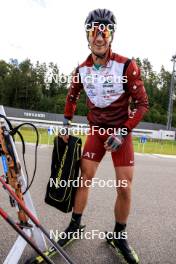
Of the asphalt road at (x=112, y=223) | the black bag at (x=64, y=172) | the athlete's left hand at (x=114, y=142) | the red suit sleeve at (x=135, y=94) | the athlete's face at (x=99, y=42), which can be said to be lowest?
the asphalt road at (x=112, y=223)

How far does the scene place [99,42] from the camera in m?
3.01

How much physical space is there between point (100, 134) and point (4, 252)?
1275 mm

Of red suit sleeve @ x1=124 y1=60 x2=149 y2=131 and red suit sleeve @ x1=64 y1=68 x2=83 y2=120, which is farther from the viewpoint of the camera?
Result: red suit sleeve @ x1=64 y1=68 x2=83 y2=120

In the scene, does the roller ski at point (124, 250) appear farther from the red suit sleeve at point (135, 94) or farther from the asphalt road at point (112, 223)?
the red suit sleeve at point (135, 94)

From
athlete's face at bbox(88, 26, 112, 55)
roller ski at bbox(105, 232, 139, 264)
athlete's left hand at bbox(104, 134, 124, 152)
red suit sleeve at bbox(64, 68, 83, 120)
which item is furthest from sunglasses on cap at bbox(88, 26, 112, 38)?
roller ski at bbox(105, 232, 139, 264)

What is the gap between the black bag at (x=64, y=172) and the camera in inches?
121

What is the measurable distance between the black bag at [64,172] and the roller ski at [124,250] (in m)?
0.52

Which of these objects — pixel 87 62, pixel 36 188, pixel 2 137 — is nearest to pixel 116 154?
pixel 87 62

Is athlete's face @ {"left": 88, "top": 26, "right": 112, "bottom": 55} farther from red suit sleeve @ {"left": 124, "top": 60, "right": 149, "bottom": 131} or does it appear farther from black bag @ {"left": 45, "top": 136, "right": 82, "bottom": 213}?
black bag @ {"left": 45, "top": 136, "right": 82, "bottom": 213}

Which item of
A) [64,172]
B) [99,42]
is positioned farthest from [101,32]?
[64,172]

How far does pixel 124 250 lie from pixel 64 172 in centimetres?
84

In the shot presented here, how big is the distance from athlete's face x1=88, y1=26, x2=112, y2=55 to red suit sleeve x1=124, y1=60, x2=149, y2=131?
0.26m

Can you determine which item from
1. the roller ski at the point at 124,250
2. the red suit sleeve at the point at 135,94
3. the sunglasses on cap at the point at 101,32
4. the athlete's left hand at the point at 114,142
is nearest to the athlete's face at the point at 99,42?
the sunglasses on cap at the point at 101,32

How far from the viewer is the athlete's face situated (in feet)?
9.83
